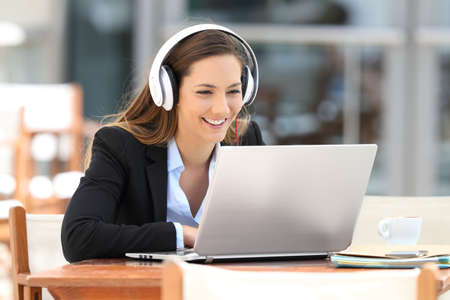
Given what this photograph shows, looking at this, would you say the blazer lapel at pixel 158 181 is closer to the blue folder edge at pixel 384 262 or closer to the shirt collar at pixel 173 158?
the shirt collar at pixel 173 158

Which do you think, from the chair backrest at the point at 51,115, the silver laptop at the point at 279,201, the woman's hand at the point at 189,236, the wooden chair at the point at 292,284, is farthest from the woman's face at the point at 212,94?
the chair backrest at the point at 51,115

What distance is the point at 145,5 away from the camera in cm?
665

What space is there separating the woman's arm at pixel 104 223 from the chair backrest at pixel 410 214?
2.20 ft

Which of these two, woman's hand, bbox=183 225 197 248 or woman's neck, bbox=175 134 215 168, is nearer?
woman's hand, bbox=183 225 197 248

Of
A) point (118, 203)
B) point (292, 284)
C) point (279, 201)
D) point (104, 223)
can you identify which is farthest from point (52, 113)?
point (292, 284)

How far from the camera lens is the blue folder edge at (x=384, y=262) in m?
1.39

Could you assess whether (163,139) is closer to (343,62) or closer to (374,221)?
(374,221)

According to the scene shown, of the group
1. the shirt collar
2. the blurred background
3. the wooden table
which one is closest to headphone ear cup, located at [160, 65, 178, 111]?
the shirt collar

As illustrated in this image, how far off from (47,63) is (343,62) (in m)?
2.45

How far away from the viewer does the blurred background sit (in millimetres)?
6469

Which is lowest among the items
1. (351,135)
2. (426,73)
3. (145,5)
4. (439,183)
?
(439,183)

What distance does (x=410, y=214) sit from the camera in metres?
2.13

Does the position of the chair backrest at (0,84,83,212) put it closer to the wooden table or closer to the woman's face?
the woman's face

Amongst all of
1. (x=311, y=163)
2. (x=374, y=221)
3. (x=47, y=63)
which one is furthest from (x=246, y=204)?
(x=47, y=63)
